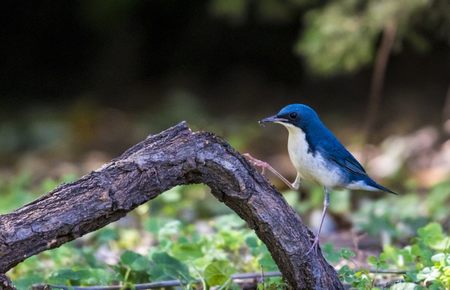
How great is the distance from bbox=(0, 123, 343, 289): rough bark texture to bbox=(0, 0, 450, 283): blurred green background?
3.11 meters

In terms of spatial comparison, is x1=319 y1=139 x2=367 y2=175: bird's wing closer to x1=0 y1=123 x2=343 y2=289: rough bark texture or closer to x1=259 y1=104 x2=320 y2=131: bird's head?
x1=259 y1=104 x2=320 y2=131: bird's head

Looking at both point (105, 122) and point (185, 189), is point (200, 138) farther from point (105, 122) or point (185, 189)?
point (105, 122)

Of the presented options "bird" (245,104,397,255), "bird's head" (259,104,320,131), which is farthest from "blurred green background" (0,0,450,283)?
"bird's head" (259,104,320,131)

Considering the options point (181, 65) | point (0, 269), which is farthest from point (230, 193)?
point (181, 65)

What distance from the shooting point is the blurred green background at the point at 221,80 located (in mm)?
7438

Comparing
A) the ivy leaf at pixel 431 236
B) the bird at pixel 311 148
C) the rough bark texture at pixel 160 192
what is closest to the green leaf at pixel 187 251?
the bird at pixel 311 148

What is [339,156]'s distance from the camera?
4.05 metres

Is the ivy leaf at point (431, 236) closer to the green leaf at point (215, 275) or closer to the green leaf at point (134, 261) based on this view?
the green leaf at point (215, 275)

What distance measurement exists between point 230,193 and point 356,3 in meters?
4.27

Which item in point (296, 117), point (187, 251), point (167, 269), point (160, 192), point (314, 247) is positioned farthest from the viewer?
point (187, 251)

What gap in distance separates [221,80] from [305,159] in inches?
285

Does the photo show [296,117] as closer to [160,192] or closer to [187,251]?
[160,192]

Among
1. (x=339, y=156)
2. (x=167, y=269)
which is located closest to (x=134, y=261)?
(x=167, y=269)

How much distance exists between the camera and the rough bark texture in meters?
3.31
